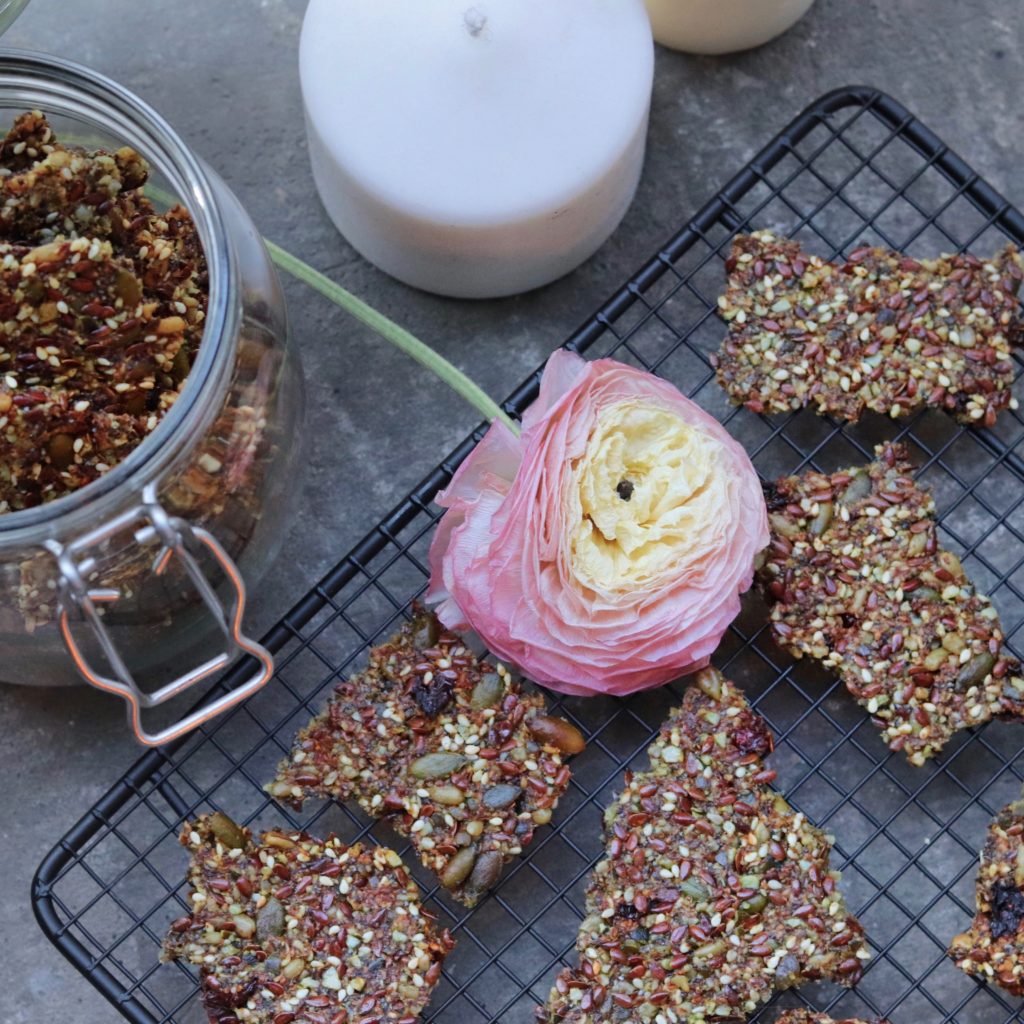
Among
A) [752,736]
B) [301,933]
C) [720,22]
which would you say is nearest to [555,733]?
[752,736]

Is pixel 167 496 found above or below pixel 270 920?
above

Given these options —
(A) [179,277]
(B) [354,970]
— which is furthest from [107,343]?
(B) [354,970]

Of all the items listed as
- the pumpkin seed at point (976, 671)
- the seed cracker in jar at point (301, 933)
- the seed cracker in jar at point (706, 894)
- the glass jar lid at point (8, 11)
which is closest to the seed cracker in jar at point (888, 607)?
the pumpkin seed at point (976, 671)

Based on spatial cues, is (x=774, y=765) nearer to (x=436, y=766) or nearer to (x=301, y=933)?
(x=436, y=766)

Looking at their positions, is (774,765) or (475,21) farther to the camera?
(774,765)

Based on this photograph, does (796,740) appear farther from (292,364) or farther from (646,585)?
(292,364)

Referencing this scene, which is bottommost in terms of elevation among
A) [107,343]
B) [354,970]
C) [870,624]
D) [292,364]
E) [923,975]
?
[923,975]

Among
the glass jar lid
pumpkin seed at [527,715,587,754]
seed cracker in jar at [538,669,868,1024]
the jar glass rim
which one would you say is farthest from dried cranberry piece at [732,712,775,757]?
the glass jar lid

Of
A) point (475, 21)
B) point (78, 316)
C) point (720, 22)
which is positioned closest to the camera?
point (78, 316)
